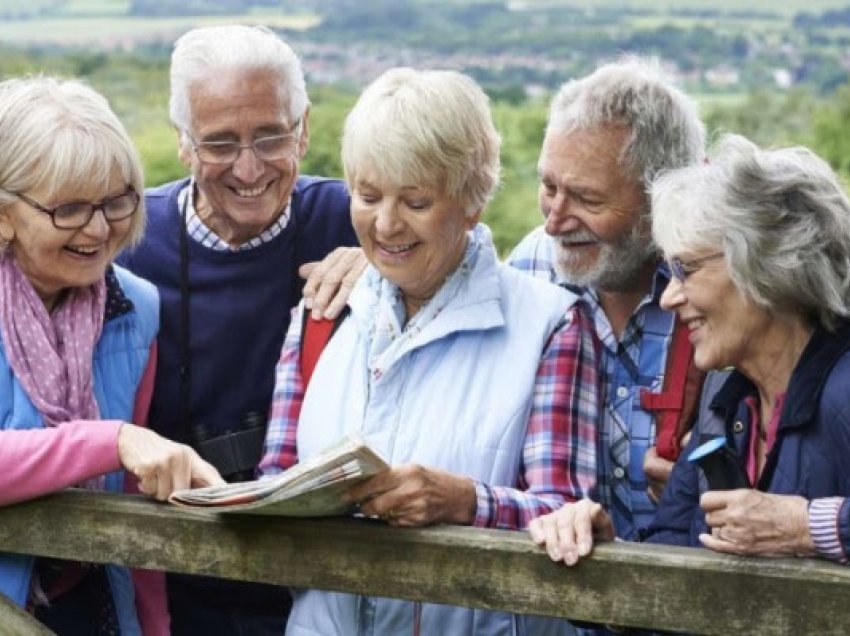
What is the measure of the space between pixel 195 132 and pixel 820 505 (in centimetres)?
171

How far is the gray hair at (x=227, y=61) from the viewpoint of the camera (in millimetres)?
3805

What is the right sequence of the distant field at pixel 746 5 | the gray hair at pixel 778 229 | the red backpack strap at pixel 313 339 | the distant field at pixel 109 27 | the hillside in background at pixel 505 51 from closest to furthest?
the gray hair at pixel 778 229
the red backpack strap at pixel 313 339
the hillside in background at pixel 505 51
the distant field at pixel 109 27
the distant field at pixel 746 5

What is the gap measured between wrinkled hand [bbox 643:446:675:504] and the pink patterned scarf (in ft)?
3.57

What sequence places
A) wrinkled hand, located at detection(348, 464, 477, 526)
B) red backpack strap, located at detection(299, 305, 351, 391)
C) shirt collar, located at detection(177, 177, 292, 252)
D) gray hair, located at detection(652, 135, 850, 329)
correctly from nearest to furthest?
1. wrinkled hand, located at detection(348, 464, 477, 526)
2. gray hair, located at detection(652, 135, 850, 329)
3. red backpack strap, located at detection(299, 305, 351, 391)
4. shirt collar, located at detection(177, 177, 292, 252)

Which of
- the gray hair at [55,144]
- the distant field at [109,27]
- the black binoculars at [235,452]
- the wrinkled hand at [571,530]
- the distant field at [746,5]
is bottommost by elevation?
the distant field at [109,27]

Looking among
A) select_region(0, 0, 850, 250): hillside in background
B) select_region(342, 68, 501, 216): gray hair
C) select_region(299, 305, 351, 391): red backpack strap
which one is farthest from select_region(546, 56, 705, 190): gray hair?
select_region(0, 0, 850, 250): hillside in background

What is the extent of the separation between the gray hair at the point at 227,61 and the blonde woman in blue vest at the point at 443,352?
0.63 metres

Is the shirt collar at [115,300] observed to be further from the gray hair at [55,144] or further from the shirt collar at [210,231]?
the shirt collar at [210,231]

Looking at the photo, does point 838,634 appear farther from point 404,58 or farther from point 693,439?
point 404,58

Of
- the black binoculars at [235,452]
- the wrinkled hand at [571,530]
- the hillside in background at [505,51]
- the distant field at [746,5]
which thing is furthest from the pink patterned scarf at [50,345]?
the distant field at [746,5]

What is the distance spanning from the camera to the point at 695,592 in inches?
109

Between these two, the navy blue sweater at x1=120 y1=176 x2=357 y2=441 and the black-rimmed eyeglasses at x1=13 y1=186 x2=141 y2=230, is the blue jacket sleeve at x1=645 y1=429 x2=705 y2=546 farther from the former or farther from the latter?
the black-rimmed eyeglasses at x1=13 y1=186 x2=141 y2=230

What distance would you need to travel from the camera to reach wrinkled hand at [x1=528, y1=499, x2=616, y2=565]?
111 inches

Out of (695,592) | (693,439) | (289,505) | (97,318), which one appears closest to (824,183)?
(693,439)
